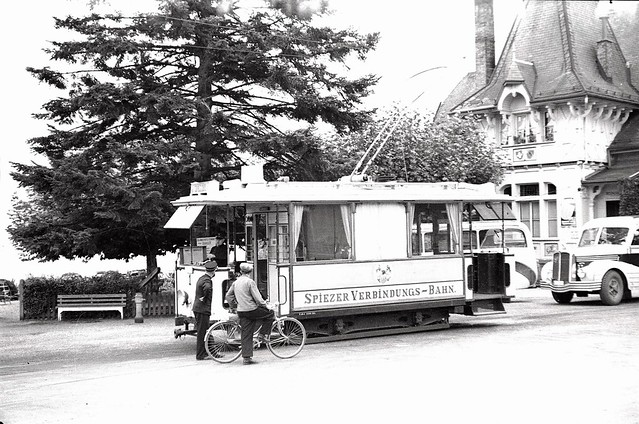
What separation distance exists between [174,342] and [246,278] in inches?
164

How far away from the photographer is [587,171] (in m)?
34.7

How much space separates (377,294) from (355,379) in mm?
5648

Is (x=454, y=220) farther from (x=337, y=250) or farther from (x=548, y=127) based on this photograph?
(x=548, y=127)

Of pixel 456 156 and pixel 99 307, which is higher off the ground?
pixel 456 156

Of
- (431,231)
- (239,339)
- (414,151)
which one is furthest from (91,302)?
(414,151)

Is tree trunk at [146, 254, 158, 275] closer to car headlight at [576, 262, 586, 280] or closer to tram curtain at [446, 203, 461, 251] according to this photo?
tram curtain at [446, 203, 461, 251]

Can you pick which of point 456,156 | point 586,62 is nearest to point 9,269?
point 456,156

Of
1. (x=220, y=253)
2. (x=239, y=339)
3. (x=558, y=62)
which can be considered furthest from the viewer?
(x=558, y=62)

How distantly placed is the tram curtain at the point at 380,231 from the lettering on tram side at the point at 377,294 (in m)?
0.69

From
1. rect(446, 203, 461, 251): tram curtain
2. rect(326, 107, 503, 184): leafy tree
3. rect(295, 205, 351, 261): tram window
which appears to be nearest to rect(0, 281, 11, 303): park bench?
rect(326, 107, 503, 184): leafy tree

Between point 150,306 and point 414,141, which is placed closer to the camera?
point 150,306

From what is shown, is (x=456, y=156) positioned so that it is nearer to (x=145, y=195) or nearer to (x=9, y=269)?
(x=145, y=195)

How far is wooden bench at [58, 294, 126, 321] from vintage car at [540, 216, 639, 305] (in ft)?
40.2

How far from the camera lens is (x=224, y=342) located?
14453 millimetres
